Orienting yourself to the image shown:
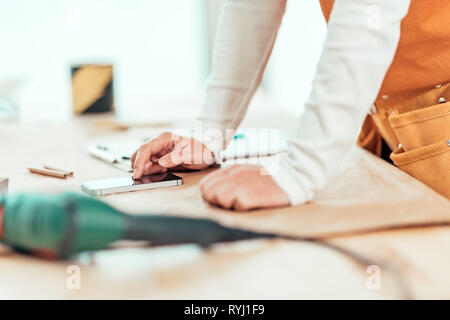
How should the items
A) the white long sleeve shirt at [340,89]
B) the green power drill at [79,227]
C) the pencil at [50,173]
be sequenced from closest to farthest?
1. the green power drill at [79,227]
2. the white long sleeve shirt at [340,89]
3. the pencil at [50,173]

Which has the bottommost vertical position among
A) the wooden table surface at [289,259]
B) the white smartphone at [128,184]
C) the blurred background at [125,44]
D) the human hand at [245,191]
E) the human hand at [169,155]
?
the blurred background at [125,44]

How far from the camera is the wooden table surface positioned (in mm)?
493

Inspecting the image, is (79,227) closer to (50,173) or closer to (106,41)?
(50,173)

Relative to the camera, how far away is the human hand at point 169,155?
83 cm

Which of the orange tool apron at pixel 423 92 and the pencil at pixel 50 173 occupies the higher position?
the orange tool apron at pixel 423 92

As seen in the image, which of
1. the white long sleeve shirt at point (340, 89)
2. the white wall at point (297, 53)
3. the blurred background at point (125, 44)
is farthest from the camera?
the blurred background at point (125, 44)

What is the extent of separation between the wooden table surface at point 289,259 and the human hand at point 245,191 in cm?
1

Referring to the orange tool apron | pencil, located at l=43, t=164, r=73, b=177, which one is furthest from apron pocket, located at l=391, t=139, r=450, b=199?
pencil, located at l=43, t=164, r=73, b=177

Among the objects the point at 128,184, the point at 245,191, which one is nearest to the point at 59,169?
the point at 128,184

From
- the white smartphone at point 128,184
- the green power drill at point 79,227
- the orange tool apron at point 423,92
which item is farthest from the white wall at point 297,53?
the green power drill at point 79,227

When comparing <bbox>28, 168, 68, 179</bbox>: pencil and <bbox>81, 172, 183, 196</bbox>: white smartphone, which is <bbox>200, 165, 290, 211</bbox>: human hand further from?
<bbox>28, 168, 68, 179</bbox>: pencil

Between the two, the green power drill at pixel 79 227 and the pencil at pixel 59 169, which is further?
the pencil at pixel 59 169

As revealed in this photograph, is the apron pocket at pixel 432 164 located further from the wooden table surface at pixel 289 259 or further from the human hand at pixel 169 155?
the human hand at pixel 169 155

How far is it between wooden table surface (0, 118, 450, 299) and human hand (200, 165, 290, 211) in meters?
0.01
